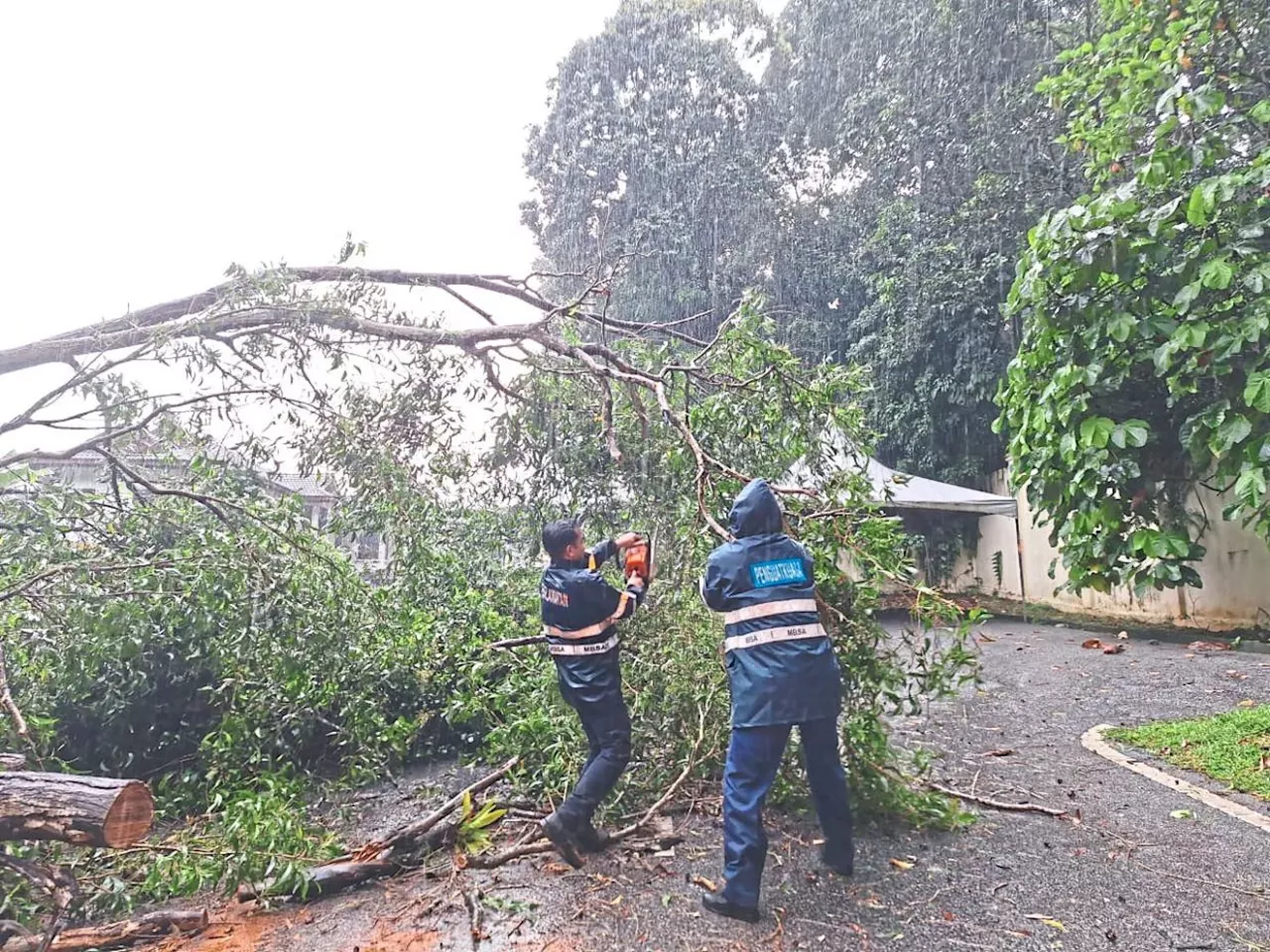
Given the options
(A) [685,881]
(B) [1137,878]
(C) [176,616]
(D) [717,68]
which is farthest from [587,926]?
(D) [717,68]

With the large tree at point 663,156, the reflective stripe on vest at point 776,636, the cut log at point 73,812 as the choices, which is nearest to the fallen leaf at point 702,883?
the reflective stripe on vest at point 776,636

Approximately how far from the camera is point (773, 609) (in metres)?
2.98

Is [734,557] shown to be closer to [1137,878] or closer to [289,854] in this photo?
[1137,878]

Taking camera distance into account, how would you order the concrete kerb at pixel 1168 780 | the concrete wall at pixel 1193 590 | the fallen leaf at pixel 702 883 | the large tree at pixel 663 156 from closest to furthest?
the fallen leaf at pixel 702 883 → the concrete kerb at pixel 1168 780 → the concrete wall at pixel 1193 590 → the large tree at pixel 663 156

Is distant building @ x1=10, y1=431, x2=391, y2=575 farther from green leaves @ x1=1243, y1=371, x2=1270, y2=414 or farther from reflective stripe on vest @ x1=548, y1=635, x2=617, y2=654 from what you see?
green leaves @ x1=1243, y1=371, x2=1270, y2=414

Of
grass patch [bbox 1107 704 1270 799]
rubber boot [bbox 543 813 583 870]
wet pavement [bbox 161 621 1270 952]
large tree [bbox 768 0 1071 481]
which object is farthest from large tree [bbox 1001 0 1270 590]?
large tree [bbox 768 0 1071 481]

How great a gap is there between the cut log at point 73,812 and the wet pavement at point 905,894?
508mm

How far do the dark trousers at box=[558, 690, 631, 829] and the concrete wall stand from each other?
396 cm

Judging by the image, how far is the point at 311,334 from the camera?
17.2 feet

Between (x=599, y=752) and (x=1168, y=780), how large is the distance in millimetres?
2924

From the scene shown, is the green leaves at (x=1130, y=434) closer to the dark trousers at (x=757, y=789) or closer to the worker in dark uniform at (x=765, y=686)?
the worker in dark uniform at (x=765, y=686)

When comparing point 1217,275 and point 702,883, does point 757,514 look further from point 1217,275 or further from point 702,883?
point 1217,275

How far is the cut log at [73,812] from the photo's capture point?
2.74 m

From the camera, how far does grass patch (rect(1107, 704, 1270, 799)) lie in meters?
4.14
